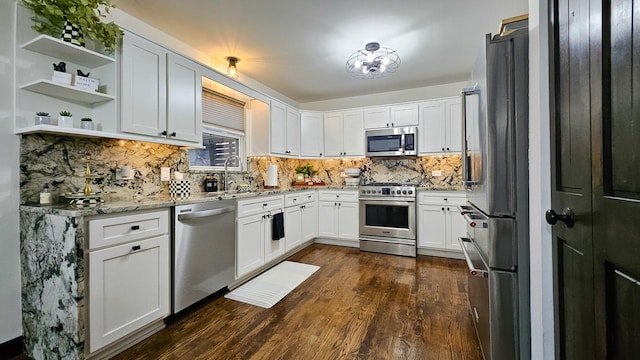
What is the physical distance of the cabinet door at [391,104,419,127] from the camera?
4043 millimetres

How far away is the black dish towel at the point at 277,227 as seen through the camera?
321 centimetres

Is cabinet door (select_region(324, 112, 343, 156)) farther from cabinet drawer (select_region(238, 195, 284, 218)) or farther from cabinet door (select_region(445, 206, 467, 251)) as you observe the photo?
cabinet door (select_region(445, 206, 467, 251))

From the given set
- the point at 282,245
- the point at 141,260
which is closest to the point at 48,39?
the point at 141,260

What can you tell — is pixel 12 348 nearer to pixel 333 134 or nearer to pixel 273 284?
pixel 273 284

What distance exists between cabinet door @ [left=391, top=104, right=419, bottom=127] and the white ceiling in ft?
1.63

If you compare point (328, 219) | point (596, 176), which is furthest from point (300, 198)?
point (596, 176)

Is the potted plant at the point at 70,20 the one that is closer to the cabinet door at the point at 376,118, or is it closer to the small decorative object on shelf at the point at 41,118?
the small decorative object on shelf at the point at 41,118

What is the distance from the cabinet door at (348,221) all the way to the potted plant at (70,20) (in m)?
3.28

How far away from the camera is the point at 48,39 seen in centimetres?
168

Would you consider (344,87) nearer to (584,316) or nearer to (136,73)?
(136,73)

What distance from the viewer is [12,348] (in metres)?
1.72

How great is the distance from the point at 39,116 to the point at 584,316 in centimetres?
297

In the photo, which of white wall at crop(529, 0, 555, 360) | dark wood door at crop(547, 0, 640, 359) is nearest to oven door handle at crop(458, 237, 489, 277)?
white wall at crop(529, 0, 555, 360)

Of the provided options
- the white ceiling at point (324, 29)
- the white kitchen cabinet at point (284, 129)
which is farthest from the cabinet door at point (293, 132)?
the white ceiling at point (324, 29)
